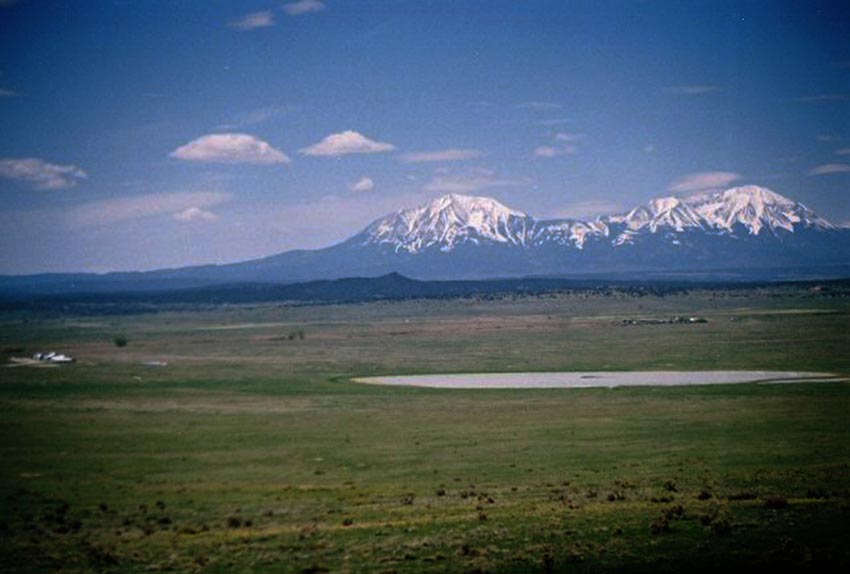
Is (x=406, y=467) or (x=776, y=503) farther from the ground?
(x=776, y=503)

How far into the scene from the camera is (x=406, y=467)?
38656mm

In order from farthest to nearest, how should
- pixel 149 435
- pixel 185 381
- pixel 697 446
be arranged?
1. pixel 185 381
2. pixel 149 435
3. pixel 697 446

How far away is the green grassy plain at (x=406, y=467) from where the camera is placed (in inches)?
912

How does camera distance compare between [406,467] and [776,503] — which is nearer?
[776,503]

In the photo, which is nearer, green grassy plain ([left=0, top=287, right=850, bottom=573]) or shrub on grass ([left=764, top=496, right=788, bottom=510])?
green grassy plain ([left=0, top=287, right=850, bottom=573])

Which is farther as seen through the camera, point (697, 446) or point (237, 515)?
point (697, 446)

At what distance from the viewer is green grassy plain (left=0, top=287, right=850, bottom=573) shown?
76.0ft

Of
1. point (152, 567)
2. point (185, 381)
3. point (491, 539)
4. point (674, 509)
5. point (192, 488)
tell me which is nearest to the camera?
point (152, 567)

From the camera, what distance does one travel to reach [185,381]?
7581 cm

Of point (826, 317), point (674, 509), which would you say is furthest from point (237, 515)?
point (826, 317)

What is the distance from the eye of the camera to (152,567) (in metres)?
22.5

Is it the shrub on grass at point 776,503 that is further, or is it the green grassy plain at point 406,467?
the shrub on grass at point 776,503

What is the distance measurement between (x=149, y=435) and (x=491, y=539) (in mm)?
29841

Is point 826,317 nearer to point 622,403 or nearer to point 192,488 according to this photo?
point 622,403
